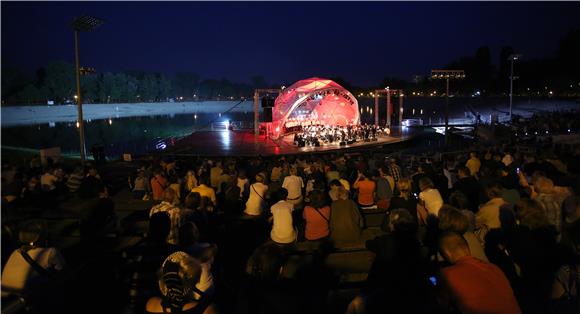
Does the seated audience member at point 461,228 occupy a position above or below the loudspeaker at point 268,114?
below

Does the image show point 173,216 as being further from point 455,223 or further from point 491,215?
point 491,215

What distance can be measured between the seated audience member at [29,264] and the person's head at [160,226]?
56.4 inches

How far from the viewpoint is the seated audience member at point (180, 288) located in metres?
2.74

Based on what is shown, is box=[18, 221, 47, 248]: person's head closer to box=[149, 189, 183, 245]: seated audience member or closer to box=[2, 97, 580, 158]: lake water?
box=[149, 189, 183, 245]: seated audience member

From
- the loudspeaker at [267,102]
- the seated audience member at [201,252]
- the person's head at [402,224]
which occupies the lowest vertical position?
the seated audience member at [201,252]

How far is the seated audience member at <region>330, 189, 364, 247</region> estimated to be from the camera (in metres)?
4.46

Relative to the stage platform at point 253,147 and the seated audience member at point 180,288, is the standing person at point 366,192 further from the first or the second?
the stage platform at point 253,147

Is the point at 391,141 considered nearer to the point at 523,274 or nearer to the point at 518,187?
the point at 518,187

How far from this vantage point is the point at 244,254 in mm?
5340

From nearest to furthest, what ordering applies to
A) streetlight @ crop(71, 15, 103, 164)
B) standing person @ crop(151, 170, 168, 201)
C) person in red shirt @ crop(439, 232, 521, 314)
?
1. person in red shirt @ crop(439, 232, 521, 314)
2. standing person @ crop(151, 170, 168, 201)
3. streetlight @ crop(71, 15, 103, 164)

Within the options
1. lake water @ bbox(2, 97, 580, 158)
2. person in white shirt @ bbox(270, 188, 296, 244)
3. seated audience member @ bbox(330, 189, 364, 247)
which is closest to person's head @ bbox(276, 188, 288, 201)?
person in white shirt @ bbox(270, 188, 296, 244)

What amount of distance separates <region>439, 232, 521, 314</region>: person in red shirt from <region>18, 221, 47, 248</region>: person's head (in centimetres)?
304

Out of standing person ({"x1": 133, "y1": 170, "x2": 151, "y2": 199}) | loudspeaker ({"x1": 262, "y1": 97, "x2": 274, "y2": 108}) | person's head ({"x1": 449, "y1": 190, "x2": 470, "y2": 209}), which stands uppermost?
loudspeaker ({"x1": 262, "y1": 97, "x2": 274, "y2": 108})

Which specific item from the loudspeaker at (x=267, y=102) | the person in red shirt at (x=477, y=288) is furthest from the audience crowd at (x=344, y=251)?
the loudspeaker at (x=267, y=102)
